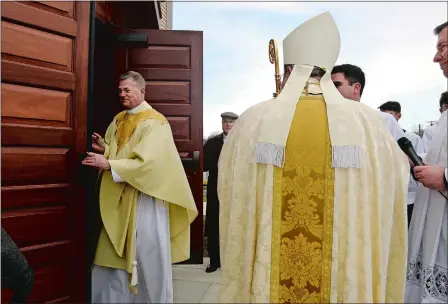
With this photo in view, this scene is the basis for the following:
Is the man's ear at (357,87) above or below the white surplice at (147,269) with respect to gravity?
above

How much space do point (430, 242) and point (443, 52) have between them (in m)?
0.83

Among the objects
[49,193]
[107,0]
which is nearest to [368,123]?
[49,193]

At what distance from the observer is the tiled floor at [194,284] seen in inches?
164

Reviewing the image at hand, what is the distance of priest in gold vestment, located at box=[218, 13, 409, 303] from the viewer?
209 centimetres

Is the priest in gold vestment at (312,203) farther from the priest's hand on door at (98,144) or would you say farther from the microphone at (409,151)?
the priest's hand on door at (98,144)

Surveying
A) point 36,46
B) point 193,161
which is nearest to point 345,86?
point 36,46

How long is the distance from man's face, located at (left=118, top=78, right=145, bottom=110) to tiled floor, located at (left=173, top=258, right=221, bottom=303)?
169 cm

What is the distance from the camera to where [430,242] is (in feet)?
7.08

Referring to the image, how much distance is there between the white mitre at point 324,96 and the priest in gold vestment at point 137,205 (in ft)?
4.30

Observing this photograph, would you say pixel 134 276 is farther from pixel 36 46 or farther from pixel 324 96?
pixel 324 96

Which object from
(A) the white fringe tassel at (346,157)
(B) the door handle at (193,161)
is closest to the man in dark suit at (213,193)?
(B) the door handle at (193,161)

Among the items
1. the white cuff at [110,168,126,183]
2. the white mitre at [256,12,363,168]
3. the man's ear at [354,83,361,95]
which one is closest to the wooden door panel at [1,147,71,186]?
the white cuff at [110,168,126,183]

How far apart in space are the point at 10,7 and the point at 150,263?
71.8 inches

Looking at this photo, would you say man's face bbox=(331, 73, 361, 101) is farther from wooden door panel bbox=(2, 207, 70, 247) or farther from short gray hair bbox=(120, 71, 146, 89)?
wooden door panel bbox=(2, 207, 70, 247)
